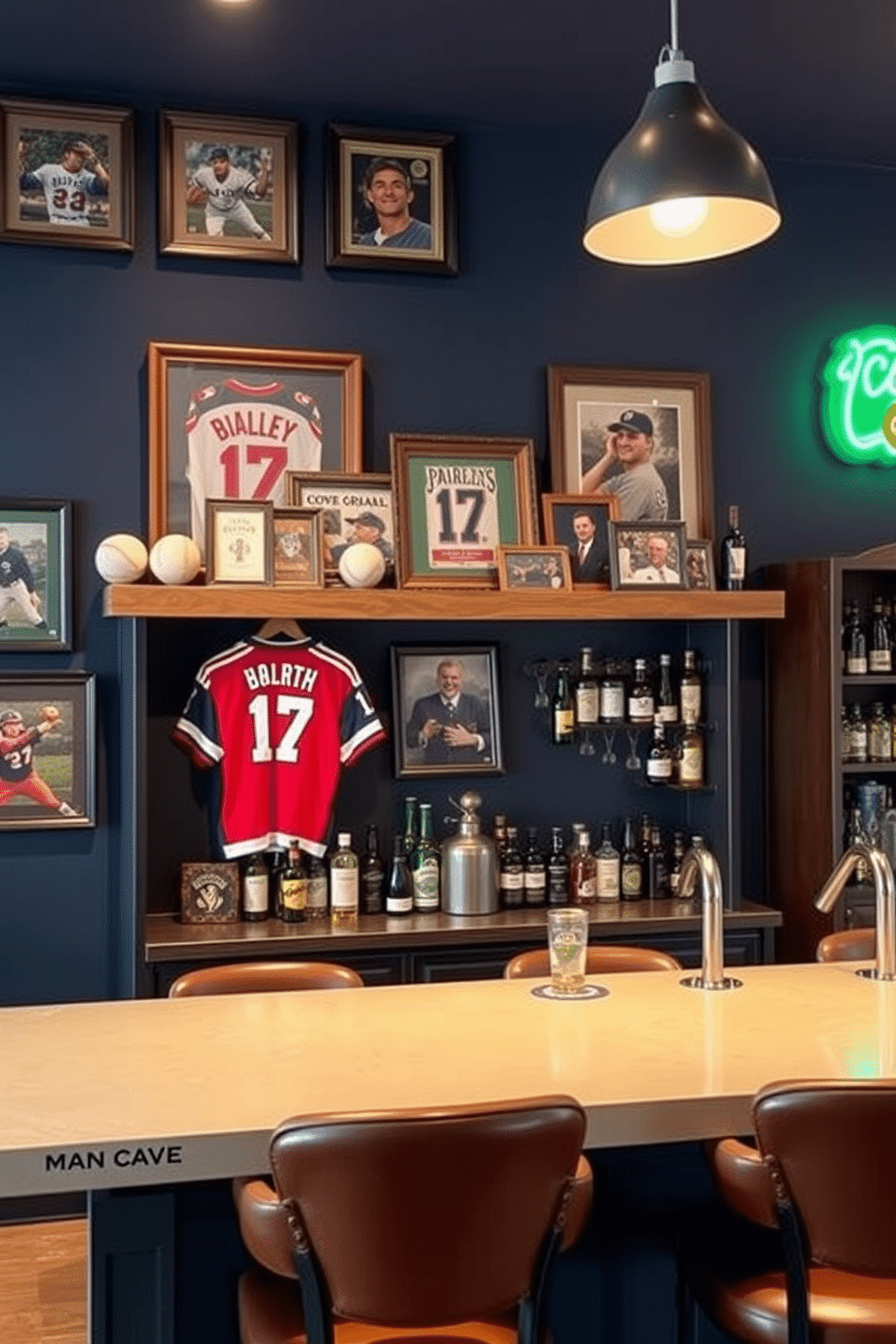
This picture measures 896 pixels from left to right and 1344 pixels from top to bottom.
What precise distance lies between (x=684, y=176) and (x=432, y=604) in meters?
1.76

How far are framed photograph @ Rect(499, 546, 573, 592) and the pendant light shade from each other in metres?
1.54

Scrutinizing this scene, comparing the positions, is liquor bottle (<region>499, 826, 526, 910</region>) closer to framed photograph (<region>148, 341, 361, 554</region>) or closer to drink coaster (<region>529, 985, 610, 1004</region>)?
framed photograph (<region>148, 341, 361, 554</region>)

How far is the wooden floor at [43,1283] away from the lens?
331 centimetres

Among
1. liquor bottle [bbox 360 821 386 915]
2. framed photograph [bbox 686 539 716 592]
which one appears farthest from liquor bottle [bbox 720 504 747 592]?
liquor bottle [bbox 360 821 386 915]

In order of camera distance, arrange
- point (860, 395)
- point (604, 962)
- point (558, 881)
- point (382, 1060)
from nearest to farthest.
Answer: point (382, 1060) < point (604, 962) < point (558, 881) < point (860, 395)

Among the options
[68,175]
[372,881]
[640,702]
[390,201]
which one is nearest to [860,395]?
[640,702]

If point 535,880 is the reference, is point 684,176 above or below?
above

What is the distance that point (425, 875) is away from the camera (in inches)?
168

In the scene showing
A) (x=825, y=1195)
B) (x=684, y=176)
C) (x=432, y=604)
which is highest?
(x=684, y=176)

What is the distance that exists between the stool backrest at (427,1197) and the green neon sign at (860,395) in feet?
11.3

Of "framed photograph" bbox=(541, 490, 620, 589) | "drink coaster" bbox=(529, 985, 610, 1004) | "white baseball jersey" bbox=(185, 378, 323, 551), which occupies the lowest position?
"drink coaster" bbox=(529, 985, 610, 1004)

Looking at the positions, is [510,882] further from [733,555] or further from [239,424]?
[239,424]

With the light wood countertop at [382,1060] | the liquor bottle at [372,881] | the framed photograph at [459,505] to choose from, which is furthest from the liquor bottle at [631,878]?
the light wood countertop at [382,1060]

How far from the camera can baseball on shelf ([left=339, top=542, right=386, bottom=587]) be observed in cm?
415
